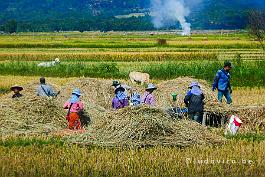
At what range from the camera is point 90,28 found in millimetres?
148375

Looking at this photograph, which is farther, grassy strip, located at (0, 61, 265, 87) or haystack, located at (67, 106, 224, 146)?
grassy strip, located at (0, 61, 265, 87)

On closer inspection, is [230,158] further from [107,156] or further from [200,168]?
[107,156]

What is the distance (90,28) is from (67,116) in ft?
455

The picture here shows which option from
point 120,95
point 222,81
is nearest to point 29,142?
point 120,95

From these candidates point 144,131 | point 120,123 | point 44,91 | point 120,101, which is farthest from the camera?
point 44,91

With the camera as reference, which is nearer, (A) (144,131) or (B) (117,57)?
(A) (144,131)

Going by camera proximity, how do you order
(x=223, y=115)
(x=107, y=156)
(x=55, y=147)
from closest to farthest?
(x=107, y=156) < (x=55, y=147) < (x=223, y=115)

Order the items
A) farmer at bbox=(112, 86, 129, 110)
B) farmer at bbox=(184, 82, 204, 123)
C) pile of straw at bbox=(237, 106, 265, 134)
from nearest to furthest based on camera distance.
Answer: farmer at bbox=(184, 82, 204, 123), pile of straw at bbox=(237, 106, 265, 134), farmer at bbox=(112, 86, 129, 110)

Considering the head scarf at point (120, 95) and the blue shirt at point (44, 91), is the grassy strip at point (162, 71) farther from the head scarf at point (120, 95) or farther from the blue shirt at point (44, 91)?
the blue shirt at point (44, 91)

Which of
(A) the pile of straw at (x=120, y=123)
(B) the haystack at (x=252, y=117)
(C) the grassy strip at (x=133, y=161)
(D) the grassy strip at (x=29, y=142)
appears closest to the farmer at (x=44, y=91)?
(A) the pile of straw at (x=120, y=123)

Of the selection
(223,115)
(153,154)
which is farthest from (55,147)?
(223,115)

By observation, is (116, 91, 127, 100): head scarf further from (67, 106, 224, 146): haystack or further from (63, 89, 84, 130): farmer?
(67, 106, 224, 146): haystack

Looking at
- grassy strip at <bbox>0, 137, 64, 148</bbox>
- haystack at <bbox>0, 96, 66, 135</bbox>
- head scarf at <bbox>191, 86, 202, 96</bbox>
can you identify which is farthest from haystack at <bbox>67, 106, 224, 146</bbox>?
head scarf at <bbox>191, 86, 202, 96</bbox>

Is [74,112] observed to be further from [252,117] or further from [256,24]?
[256,24]
